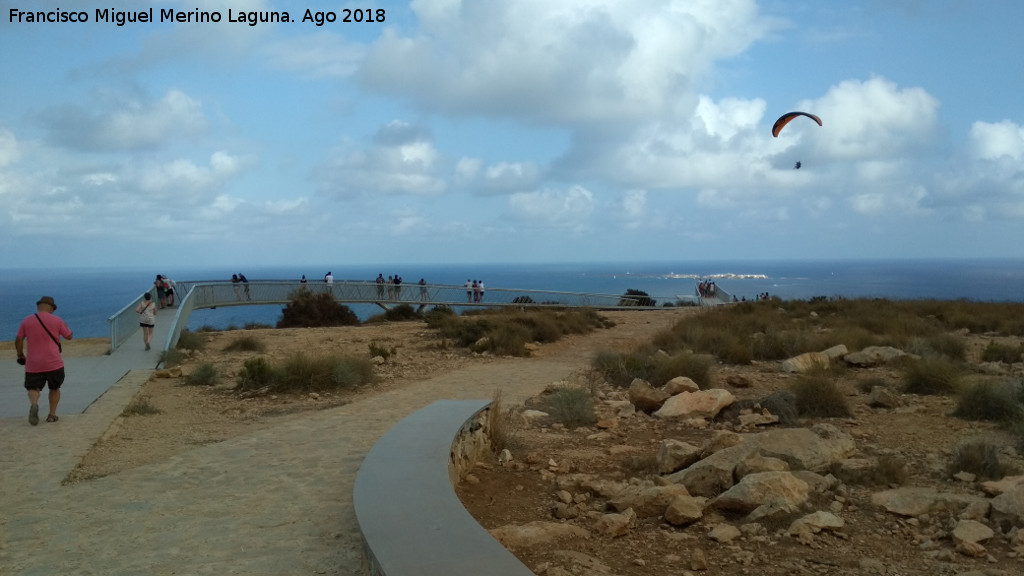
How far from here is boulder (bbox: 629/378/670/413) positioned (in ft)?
34.2

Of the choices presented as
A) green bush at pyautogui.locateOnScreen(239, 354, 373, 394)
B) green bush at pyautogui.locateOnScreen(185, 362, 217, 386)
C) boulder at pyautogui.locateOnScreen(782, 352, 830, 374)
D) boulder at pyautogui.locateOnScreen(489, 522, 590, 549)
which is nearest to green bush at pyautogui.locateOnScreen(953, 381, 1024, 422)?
boulder at pyautogui.locateOnScreen(782, 352, 830, 374)

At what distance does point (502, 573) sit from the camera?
3557 mm

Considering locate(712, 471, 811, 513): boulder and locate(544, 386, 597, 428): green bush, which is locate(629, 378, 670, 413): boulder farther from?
locate(712, 471, 811, 513): boulder

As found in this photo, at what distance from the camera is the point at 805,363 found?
13766 millimetres

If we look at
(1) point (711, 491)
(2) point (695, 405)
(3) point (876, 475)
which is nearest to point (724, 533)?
(1) point (711, 491)

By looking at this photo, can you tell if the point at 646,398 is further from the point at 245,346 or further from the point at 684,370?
the point at 245,346

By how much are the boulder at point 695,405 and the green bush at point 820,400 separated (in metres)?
0.91

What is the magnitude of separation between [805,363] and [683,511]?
933 centimetres

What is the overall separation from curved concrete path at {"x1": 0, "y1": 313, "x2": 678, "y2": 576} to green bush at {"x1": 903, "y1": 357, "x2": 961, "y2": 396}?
7.90 m

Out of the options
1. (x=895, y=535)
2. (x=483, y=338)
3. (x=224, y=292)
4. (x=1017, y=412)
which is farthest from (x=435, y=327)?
(x=895, y=535)

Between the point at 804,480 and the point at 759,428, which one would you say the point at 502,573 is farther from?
the point at 759,428

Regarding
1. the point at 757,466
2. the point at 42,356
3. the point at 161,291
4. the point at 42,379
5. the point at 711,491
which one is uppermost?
the point at 161,291

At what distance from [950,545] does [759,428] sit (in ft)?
13.8

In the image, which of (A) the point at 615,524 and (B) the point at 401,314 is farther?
(B) the point at 401,314
